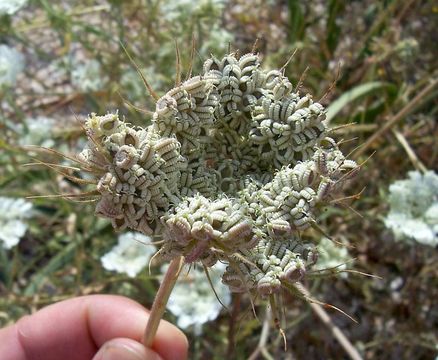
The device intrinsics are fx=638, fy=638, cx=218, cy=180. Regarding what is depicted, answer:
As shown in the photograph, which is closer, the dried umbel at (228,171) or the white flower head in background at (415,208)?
the dried umbel at (228,171)

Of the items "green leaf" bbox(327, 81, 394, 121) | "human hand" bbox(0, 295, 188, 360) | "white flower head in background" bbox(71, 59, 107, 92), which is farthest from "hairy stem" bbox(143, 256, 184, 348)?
"white flower head in background" bbox(71, 59, 107, 92)

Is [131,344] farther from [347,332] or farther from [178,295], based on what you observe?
[347,332]

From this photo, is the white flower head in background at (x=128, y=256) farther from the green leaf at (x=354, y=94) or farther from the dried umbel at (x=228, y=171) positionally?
the dried umbel at (x=228, y=171)

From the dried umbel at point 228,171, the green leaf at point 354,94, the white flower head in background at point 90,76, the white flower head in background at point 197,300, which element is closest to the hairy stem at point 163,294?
the dried umbel at point 228,171

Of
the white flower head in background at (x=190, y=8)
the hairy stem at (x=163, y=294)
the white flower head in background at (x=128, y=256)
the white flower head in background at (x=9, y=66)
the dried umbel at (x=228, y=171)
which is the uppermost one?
the white flower head in background at (x=190, y=8)

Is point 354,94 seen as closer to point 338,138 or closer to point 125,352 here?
point 338,138

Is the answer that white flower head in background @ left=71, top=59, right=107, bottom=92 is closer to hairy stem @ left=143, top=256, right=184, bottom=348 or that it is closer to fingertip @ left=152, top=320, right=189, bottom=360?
fingertip @ left=152, top=320, right=189, bottom=360

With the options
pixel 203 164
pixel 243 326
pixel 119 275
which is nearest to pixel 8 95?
pixel 119 275
